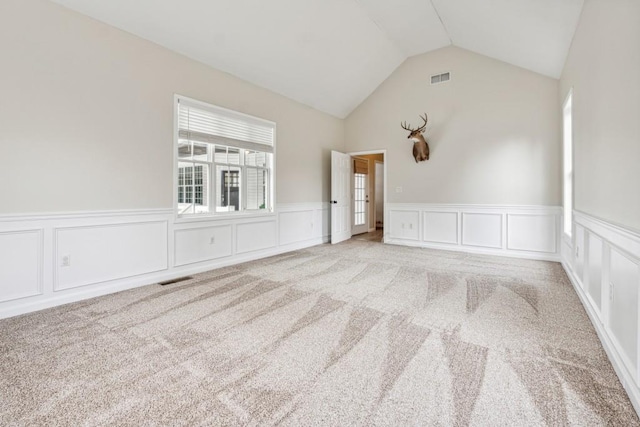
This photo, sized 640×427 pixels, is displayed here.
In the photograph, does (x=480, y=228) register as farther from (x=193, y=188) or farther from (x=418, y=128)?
(x=193, y=188)

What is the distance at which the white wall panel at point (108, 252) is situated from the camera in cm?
302

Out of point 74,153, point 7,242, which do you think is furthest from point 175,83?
point 7,242

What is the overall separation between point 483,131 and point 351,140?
105 inches

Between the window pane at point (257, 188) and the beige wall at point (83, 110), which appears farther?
the window pane at point (257, 188)

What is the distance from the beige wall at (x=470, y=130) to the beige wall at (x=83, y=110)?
11.9 ft

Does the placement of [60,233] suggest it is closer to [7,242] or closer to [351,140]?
[7,242]

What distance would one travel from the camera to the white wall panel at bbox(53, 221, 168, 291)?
3.02 m

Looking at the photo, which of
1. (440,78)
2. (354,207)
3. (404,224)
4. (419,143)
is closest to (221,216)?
(404,224)

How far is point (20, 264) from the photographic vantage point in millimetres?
2762

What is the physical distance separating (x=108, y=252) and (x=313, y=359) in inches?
104

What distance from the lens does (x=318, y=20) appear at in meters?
4.32

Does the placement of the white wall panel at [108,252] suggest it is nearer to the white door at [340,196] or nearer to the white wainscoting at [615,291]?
the white door at [340,196]

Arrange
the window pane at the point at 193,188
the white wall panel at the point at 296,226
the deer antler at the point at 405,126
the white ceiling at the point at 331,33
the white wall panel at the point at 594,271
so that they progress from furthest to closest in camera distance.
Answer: the deer antler at the point at 405,126, the white wall panel at the point at 296,226, the window pane at the point at 193,188, the white ceiling at the point at 331,33, the white wall panel at the point at 594,271

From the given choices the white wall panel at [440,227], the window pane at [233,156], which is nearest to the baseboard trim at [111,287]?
the window pane at [233,156]
